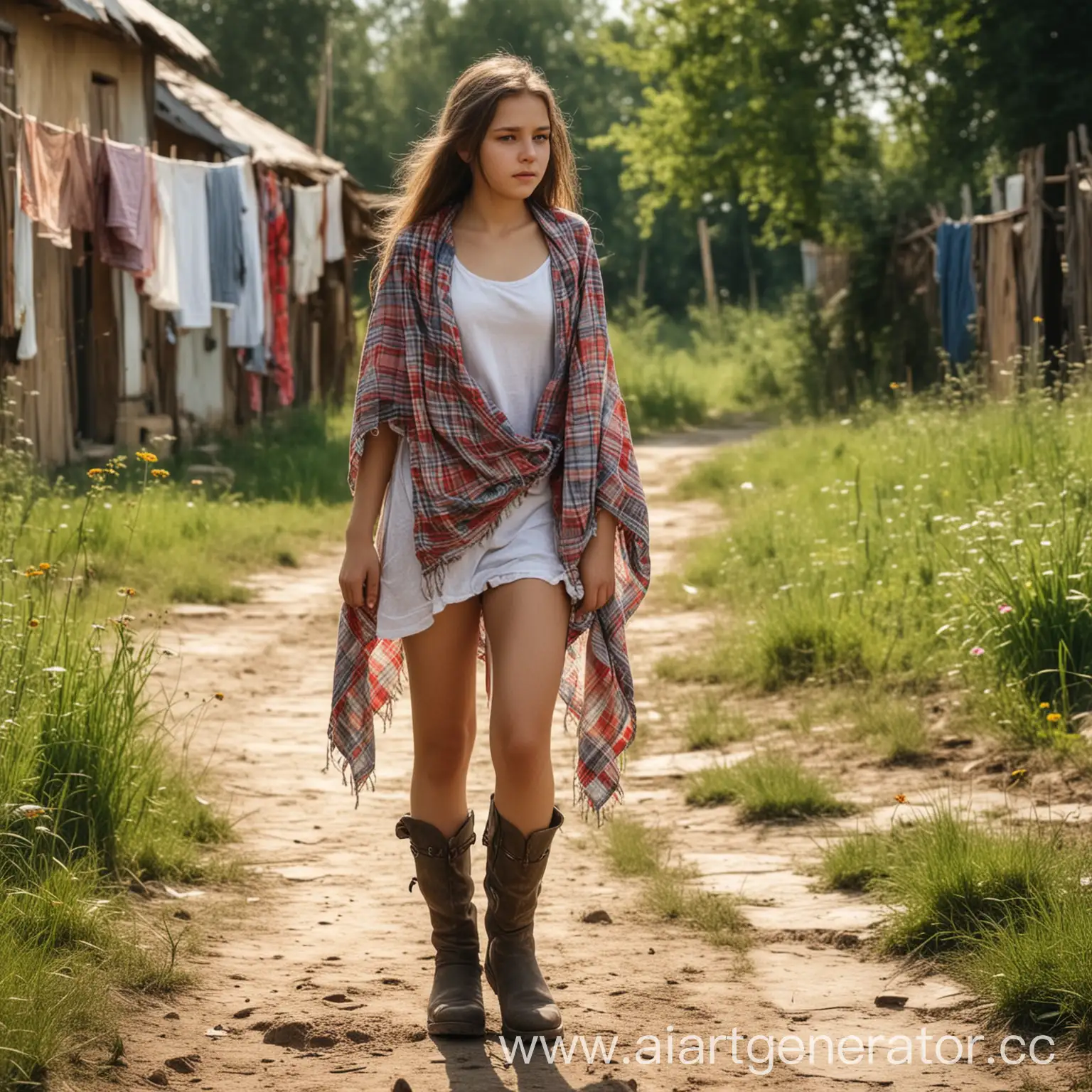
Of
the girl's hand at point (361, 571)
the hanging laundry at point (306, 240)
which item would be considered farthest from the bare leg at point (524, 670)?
the hanging laundry at point (306, 240)

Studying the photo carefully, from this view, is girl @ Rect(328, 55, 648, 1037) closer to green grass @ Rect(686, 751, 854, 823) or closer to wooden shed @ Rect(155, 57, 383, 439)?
green grass @ Rect(686, 751, 854, 823)


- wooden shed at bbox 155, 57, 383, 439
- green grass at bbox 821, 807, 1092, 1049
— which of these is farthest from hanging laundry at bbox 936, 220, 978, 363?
green grass at bbox 821, 807, 1092, 1049

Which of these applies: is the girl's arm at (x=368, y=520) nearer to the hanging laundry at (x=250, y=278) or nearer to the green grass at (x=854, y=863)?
the green grass at (x=854, y=863)

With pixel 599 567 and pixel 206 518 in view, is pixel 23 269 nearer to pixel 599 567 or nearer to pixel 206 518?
pixel 206 518

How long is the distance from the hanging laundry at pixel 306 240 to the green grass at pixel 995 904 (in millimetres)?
11907

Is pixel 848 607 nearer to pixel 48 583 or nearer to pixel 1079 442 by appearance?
pixel 1079 442

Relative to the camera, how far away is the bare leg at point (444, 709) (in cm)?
323

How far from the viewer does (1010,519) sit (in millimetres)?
6133

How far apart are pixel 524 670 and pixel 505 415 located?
51 centimetres

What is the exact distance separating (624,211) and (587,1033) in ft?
158

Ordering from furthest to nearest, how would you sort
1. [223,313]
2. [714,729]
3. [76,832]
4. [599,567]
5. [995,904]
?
[223,313] < [714,729] < [76,832] < [995,904] < [599,567]

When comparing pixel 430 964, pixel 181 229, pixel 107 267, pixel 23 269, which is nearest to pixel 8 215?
pixel 23 269

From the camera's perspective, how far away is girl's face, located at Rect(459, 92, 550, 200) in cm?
324

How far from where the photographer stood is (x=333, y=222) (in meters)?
16.4
